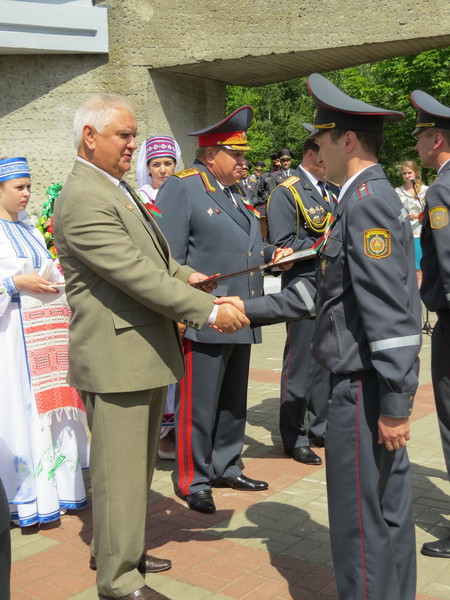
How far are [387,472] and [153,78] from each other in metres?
6.07

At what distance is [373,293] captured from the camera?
2.59m

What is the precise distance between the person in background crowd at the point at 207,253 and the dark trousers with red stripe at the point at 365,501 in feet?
5.48

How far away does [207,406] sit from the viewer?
450cm

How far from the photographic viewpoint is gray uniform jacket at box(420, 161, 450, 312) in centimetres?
366

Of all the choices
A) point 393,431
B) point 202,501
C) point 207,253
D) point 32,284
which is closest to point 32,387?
point 32,284

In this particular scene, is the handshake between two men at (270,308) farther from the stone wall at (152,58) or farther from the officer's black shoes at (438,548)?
the stone wall at (152,58)

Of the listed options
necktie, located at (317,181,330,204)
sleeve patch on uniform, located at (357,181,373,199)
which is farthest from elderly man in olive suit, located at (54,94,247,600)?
necktie, located at (317,181,330,204)

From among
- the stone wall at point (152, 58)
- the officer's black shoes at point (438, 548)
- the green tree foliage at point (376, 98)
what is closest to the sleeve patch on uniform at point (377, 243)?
the officer's black shoes at point (438, 548)

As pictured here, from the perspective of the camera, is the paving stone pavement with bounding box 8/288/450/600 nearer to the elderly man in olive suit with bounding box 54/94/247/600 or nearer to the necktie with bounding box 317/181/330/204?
the elderly man in olive suit with bounding box 54/94/247/600

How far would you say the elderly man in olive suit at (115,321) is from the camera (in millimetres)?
3080

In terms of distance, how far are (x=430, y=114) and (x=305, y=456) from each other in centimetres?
246

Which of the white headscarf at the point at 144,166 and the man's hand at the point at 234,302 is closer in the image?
the man's hand at the point at 234,302

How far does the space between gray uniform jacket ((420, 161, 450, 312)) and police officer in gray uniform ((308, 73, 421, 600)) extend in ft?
3.04

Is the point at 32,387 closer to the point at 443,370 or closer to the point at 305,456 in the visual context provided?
the point at 305,456
